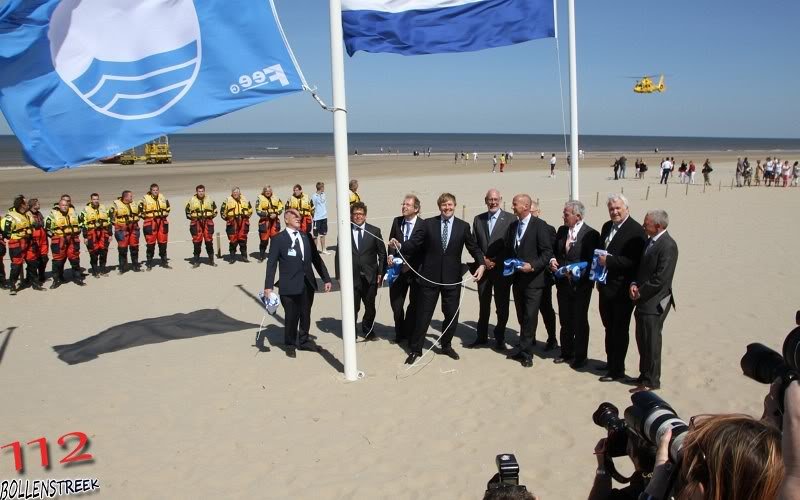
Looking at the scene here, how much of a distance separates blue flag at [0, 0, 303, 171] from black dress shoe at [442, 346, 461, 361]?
12.6ft

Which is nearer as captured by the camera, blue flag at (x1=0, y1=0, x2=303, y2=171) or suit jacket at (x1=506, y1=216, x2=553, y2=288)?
blue flag at (x1=0, y1=0, x2=303, y2=171)

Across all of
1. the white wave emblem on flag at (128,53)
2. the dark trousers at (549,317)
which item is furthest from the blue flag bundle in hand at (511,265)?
the white wave emblem on flag at (128,53)

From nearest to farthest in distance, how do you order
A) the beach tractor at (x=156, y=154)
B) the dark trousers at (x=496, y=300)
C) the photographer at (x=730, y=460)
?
the photographer at (x=730, y=460)
the dark trousers at (x=496, y=300)
the beach tractor at (x=156, y=154)

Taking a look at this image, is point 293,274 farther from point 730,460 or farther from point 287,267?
point 730,460

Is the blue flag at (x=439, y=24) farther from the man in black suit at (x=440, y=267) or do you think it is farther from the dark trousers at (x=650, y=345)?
the dark trousers at (x=650, y=345)

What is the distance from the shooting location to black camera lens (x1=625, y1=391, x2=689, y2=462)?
91.0 inches

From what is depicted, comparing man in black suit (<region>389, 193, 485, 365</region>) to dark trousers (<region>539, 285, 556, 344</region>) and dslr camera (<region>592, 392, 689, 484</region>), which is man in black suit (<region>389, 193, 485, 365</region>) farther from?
dslr camera (<region>592, 392, 689, 484</region>)

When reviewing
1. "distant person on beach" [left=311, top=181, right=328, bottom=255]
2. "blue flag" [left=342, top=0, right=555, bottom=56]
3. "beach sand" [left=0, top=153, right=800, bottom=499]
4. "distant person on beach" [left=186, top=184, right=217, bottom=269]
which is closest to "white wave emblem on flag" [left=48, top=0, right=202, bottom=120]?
"blue flag" [left=342, top=0, right=555, bottom=56]

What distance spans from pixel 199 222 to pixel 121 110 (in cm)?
871

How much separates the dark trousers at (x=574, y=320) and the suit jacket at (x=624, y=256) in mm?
449

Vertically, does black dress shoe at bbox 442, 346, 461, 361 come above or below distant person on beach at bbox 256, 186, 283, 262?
below

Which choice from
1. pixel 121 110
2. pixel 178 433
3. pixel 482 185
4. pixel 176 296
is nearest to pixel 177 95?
pixel 121 110

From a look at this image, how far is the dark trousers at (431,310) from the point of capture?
7844 millimetres

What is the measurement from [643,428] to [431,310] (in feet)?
17.4
